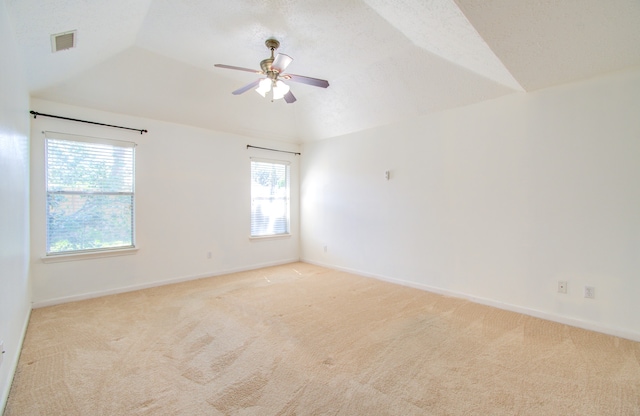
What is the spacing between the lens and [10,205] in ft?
6.88

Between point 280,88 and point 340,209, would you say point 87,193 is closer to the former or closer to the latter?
point 280,88

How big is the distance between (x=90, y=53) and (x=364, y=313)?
401 cm

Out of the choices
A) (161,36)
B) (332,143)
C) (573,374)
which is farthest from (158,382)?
(332,143)

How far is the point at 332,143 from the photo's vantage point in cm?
547

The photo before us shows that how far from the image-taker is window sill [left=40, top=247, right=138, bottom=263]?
3521mm

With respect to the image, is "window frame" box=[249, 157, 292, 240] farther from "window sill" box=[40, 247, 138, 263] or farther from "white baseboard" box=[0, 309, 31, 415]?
"white baseboard" box=[0, 309, 31, 415]

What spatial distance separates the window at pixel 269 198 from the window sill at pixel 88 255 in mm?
2017

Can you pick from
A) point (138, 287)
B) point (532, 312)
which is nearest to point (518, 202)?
point (532, 312)

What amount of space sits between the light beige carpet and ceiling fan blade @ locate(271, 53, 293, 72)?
100 inches

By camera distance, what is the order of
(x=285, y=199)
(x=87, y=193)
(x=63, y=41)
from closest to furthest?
(x=63, y=41), (x=87, y=193), (x=285, y=199)

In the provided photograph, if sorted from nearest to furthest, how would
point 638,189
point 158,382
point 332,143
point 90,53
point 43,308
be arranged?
1. point 158,382
2. point 638,189
3. point 90,53
4. point 43,308
5. point 332,143

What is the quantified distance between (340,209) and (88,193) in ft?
12.3

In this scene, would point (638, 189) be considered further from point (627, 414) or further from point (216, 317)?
point (216, 317)

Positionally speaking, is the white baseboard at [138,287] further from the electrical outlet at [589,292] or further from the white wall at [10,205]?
the electrical outlet at [589,292]
